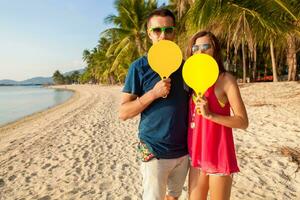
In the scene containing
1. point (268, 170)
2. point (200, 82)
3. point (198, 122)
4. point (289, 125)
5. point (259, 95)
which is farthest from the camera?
point (259, 95)

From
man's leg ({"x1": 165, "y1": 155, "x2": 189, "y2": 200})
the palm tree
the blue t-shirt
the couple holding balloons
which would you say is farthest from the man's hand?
the palm tree

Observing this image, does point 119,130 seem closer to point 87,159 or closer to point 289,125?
point 87,159

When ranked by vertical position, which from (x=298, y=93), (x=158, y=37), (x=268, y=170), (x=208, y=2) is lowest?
(x=268, y=170)

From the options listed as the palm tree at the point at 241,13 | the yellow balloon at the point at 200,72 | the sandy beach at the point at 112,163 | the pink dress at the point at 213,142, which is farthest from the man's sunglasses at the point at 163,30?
the palm tree at the point at 241,13

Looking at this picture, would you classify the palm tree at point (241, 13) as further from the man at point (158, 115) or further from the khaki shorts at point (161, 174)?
the khaki shorts at point (161, 174)

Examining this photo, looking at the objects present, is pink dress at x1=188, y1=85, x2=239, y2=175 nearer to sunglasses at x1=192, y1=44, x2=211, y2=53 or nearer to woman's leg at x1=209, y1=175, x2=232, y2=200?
woman's leg at x1=209, y1=175, x2=232, y2=200

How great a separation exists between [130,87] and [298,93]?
A: 35.3 ft

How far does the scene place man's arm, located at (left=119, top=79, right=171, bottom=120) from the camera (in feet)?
6.53

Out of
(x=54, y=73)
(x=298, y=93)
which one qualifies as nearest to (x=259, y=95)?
(x=298, y=93)

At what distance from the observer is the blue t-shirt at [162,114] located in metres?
2.10

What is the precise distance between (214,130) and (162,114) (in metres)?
0.34

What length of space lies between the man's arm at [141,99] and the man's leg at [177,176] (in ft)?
1.42

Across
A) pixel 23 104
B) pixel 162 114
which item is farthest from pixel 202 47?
pixel 23 104

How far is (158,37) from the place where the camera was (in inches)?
85.8
